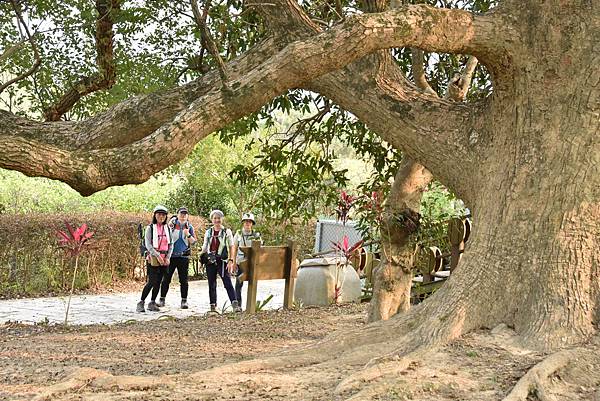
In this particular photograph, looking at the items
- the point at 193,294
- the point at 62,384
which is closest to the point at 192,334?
the point at 62,384

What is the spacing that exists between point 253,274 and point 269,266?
1.56 feet

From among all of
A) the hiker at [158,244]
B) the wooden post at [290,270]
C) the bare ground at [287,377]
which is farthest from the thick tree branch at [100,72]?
the bare ground at [287,377]

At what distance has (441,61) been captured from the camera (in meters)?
11.0

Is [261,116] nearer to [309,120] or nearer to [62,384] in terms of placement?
[309,120]

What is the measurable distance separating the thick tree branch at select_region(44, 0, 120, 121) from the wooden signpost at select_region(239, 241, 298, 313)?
3.10 m

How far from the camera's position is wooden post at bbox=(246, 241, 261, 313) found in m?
11.9

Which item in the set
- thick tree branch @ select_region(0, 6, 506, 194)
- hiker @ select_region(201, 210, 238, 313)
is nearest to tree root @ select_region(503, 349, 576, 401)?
thick tree branch @ select_region(0, 6, 506, 194)

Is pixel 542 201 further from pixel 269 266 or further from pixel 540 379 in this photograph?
pixel 269 266

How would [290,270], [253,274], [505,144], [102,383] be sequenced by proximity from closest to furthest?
[102,383], [505,144], [253,274], [290,270]

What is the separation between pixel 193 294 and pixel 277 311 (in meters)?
4.95

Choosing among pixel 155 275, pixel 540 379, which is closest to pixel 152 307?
pixel 155 275

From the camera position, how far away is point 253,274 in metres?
12.1

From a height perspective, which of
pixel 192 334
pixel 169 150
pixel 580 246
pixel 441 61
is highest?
pixel 441 61

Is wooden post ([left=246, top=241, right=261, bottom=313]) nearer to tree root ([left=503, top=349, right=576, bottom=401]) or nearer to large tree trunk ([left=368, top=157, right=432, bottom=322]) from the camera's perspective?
large tree trunk ([left=368, top=157, right=432, bottom=322])
